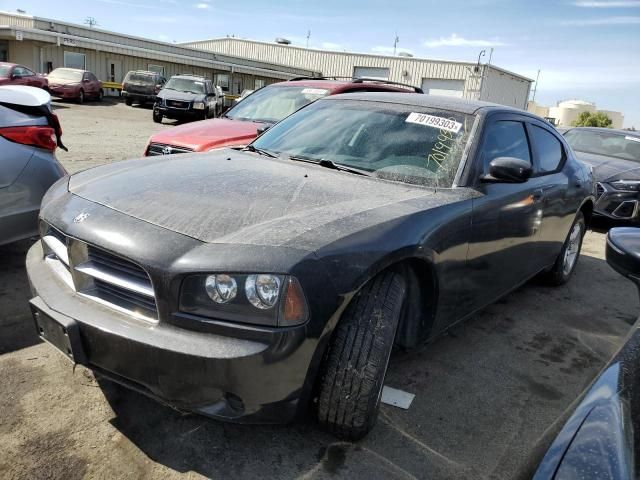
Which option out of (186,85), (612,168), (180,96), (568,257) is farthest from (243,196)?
(186,85)

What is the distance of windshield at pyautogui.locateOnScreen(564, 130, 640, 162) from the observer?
878 centimetres

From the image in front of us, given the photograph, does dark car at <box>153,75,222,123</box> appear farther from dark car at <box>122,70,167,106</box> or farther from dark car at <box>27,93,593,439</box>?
dark car at <box>27,93,593,439</box>

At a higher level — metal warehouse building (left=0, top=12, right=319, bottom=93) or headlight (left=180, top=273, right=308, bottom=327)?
metal warehouse building (left=0, top=12, right=319, bottom=93)

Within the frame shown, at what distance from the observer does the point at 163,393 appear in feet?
6.69

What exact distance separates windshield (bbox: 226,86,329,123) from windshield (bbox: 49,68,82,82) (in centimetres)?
2028

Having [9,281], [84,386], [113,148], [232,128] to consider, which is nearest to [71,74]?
[113,148]

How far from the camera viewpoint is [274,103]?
741cm

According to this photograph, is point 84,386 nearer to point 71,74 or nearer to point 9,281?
point 9,281

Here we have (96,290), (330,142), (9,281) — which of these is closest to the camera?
(96,290)

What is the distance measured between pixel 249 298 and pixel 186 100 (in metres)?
18.0

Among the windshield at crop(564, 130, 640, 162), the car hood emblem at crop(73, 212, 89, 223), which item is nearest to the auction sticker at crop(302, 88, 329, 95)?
the windshield at crop(564, 130, 640, 162)

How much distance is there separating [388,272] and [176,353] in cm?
100

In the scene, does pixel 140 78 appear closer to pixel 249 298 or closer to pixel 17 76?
pixel 17 76

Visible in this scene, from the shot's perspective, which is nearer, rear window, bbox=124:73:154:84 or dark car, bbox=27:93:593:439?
dark car, bbox=27:93:593:439
